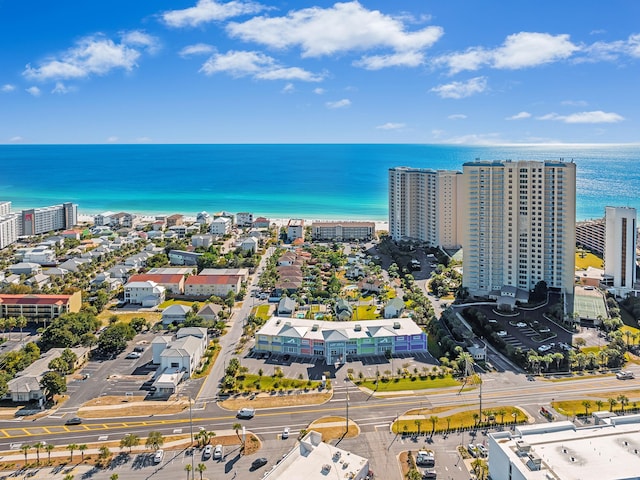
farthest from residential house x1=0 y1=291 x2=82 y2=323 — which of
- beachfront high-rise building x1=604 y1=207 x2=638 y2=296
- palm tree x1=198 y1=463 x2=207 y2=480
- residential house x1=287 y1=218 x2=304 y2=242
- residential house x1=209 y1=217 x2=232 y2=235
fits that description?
beachfront high-rise building x1=604 y1=207 x2=638 y2=296

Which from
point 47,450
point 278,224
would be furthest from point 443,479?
point 278,224

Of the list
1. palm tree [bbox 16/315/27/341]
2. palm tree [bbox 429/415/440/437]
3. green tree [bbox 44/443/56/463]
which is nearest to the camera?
green tree [bbox 44/443/56/463]

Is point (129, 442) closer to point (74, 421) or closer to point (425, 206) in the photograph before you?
point (74, 421)

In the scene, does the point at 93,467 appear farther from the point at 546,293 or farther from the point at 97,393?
the point at 546,293

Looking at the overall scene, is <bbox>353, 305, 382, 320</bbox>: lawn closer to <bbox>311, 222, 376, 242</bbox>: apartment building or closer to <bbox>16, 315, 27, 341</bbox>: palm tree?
<bbox>16, 315, 27, 341</bbox>: palm tree

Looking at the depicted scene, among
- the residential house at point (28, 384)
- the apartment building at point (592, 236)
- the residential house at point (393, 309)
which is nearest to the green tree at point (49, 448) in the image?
the residential house at point (28, 384)

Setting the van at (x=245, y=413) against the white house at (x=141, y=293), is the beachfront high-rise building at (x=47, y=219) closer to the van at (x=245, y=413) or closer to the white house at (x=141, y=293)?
the white house at (x=141, y=293)
